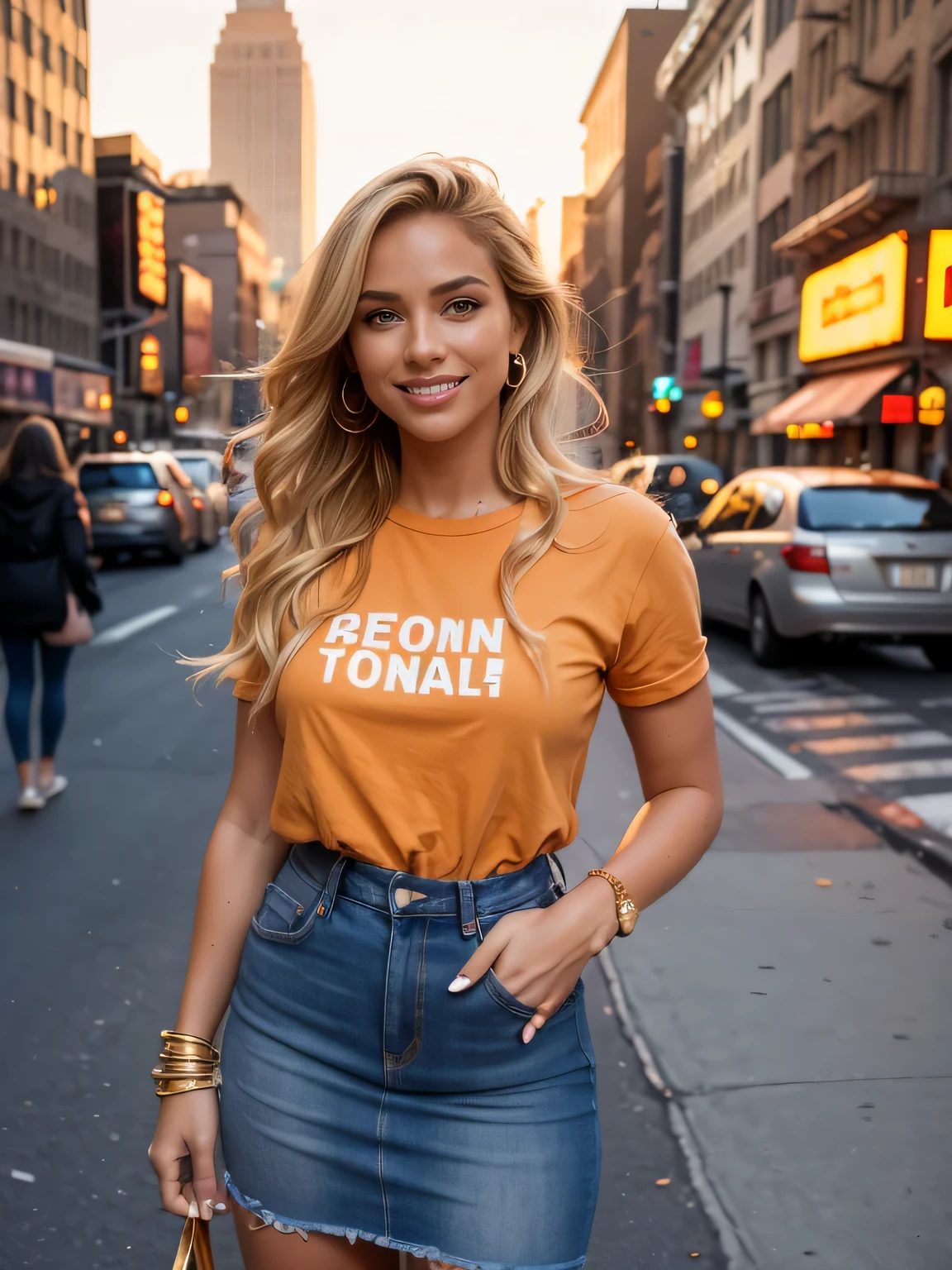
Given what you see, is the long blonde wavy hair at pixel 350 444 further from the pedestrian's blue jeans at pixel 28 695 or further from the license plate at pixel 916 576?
the license plate at pixel 916 576

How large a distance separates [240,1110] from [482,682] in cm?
60

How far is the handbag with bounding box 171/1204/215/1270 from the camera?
165 centimetres

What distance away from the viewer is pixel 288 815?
1.70m

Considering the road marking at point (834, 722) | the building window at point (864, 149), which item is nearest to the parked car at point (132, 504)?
the road marking at point (834, 722)

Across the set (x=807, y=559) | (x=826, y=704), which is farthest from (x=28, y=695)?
(x=807, y=559)

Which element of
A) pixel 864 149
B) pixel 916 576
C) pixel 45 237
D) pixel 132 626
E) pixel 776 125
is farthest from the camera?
pixel 45 237

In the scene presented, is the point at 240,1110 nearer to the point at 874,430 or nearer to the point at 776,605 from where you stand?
the point at 776,605

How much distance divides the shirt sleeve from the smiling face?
31 cm

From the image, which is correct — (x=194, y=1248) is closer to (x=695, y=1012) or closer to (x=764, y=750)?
(x=695, y=1012)

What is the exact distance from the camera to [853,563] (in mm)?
10523

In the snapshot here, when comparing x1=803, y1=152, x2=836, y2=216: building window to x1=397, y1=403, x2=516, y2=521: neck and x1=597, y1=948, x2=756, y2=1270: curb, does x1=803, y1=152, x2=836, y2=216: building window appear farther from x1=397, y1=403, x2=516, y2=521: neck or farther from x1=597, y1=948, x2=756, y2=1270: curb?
x1=397, y1=403, x2=516, y2=521: neck

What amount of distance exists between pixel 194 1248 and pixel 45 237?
49.2 metres

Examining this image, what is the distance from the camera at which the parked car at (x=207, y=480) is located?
78.5 feet

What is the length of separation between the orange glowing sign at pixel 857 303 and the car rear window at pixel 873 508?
8.10m
